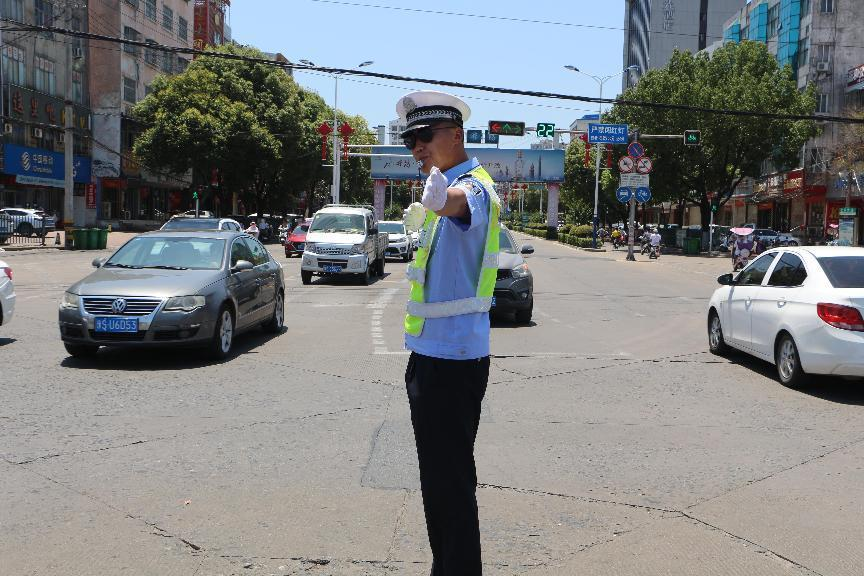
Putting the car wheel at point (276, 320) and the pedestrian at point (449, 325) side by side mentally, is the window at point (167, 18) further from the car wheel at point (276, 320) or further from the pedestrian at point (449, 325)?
the pedestrian at point (449, 325)

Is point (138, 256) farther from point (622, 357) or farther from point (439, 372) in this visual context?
point (439, 372)

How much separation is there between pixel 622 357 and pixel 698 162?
38.6 meters

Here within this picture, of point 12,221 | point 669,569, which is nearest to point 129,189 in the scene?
point 12,221

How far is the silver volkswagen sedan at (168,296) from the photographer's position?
360 inches

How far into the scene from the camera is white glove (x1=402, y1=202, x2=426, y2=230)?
2971 mm

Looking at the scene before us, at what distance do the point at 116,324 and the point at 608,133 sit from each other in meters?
36.3

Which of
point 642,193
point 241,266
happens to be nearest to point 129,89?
point 642,193

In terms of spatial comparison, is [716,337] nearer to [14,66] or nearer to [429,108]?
[429,108]

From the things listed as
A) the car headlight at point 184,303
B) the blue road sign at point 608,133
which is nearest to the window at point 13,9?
the blue road sign at point 608,133

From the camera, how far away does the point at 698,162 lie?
46719 millimetres

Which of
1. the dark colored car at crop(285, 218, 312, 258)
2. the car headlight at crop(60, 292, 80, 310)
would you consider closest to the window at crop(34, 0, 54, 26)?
the dark colored car at crop(285, 218, 312, 258)

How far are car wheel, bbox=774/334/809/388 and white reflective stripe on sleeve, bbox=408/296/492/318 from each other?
256 inches

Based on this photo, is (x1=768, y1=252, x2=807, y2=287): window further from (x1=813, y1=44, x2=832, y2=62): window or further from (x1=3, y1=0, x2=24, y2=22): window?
(x1=813, y1=44, x2=832, y2=62): window

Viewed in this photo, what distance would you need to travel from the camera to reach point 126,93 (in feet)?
177
